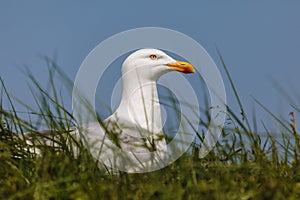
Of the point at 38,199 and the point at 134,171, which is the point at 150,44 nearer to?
the point at 134,171

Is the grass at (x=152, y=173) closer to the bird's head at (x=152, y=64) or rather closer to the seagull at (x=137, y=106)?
the seagull at (x=137, y=106)

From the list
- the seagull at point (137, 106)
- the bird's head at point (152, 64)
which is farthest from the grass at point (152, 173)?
the bird's head at point (152, 64)

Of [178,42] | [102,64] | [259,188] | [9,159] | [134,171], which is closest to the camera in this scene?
[259,188]

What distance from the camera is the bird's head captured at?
310 inches

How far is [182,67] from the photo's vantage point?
26.4 feet

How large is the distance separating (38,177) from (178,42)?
2182 mm

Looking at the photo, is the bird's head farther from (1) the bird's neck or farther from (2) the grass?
(2) the grass

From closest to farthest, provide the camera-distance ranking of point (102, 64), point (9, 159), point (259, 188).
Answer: point (259, 188) → point (9, 159) → point (102, 64)

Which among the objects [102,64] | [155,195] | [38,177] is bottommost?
[155,195]

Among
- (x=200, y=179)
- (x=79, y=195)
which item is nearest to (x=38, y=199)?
(x=79, y=195)

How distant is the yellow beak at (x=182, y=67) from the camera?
8.01 metres

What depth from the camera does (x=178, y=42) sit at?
19.3 feet

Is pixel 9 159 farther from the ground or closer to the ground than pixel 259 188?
farther from the ground

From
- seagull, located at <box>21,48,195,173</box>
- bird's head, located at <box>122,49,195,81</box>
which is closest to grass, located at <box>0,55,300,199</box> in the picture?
seagull, located at <box>21,48,195,173</box>
